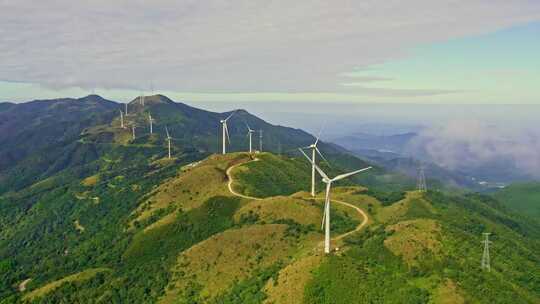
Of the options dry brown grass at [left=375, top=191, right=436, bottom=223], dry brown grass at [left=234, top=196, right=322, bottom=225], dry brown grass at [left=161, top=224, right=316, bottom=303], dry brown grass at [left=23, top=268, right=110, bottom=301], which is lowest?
dry brown grass at [left=23, top=268, right=110, bottom=301]

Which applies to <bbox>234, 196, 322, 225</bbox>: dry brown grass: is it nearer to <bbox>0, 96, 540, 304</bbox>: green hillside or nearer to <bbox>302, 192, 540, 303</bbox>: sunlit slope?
<bbox>0, 96, 540, 304</bbox>: green hillside

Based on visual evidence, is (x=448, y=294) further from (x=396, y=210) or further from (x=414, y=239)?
(x=396, y=210)

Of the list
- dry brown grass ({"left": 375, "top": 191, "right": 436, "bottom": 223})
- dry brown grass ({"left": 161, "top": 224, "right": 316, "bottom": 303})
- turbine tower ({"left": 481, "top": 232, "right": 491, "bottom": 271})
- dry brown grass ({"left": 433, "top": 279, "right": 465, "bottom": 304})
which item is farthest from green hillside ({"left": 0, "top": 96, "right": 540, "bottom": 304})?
turbine tower ({"left": 481, "top": 232, "right": 491, "bottom": 271})

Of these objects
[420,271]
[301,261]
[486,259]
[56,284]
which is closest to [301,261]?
[301,261]

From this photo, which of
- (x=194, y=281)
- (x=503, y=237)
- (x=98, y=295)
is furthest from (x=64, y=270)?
(x=503, y=237)

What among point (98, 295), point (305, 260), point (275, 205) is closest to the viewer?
point (305, 260)

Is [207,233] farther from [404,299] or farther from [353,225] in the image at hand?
[404,299]

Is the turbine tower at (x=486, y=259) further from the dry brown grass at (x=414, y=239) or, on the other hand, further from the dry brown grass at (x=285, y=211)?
the dry brown grass at (x=285, y=211)

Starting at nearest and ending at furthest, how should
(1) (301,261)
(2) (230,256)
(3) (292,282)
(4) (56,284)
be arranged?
1. (3) (292,282)
2. (1) (301,261)
3. (2) (230,256)
4. (4) (56,284)

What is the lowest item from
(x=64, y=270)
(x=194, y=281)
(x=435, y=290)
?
(x=64, y=270)
